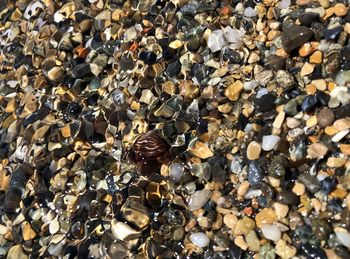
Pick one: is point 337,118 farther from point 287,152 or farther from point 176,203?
point 176,203

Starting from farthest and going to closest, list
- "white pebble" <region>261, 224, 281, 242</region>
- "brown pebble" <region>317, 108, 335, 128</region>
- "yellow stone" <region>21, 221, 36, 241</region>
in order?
"yellow stone" <region>21, 221, 36, 241</region>
"brown pebble" <region>317, 108, 335, 128</region>
"white pebble" <region>261, 224, 281, 242</region>

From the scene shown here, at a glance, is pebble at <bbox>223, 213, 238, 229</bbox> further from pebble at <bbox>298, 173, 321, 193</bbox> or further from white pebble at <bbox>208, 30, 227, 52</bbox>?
white pebble at <bbox>208, 30, 227, 52</bbox>

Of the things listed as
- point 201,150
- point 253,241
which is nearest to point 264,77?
point 201,150

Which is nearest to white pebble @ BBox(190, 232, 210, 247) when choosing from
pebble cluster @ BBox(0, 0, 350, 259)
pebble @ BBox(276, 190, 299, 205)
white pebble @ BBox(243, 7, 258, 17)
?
pebble cluster @ BBox(0, 0, 350, 259)

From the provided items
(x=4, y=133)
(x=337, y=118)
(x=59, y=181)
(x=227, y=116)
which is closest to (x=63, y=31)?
(x=4, y=133)

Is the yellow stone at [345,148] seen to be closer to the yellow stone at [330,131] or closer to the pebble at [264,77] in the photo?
the yellow stone at [330,131]

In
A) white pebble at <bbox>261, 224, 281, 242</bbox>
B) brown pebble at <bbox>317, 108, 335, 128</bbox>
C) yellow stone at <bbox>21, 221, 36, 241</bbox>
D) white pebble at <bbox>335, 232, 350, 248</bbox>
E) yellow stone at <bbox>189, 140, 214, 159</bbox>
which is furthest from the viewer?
yellow stone at <bbox>21, 221, 36, 241</bbox>

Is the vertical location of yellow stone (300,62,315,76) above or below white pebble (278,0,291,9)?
below
